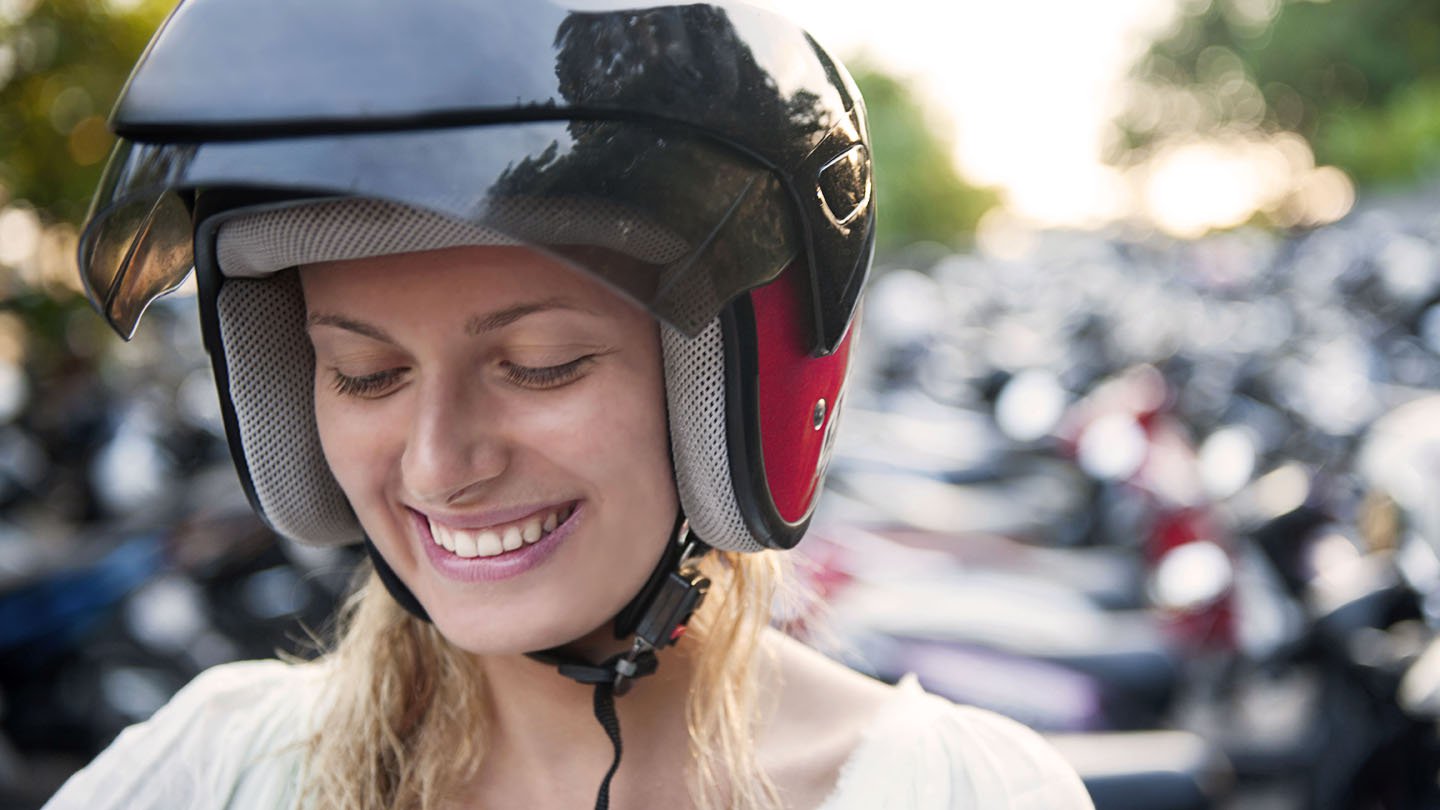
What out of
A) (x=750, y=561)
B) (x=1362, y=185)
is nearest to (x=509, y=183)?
(x=750, y=561)

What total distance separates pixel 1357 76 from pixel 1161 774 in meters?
55.8

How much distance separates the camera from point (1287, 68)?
52500 millimetres

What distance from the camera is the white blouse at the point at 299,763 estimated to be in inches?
58.2

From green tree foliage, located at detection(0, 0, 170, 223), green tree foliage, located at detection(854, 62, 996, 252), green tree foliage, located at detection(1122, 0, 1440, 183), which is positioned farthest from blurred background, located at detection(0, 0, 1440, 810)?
green tree foliage, located at detection(854, 62, 996, 252)

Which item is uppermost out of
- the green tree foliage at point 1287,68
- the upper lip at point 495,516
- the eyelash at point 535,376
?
the green tree foliage at point 1287,68

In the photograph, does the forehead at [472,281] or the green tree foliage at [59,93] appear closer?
the forehead at [472,281]

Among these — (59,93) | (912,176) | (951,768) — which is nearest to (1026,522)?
(951,768)

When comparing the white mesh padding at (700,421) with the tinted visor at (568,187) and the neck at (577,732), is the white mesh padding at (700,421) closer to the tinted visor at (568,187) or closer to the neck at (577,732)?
the tinted visor at (568,187)

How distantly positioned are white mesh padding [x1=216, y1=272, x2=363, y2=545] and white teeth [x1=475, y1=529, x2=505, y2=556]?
0.41m

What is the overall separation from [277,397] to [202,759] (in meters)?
0.49

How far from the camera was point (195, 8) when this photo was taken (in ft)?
4.12

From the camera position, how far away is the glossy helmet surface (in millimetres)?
1102

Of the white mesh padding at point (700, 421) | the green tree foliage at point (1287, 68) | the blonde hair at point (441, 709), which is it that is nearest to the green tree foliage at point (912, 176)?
the green tree foliage at point (1287, 68)

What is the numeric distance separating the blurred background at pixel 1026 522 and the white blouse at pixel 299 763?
33 cm
